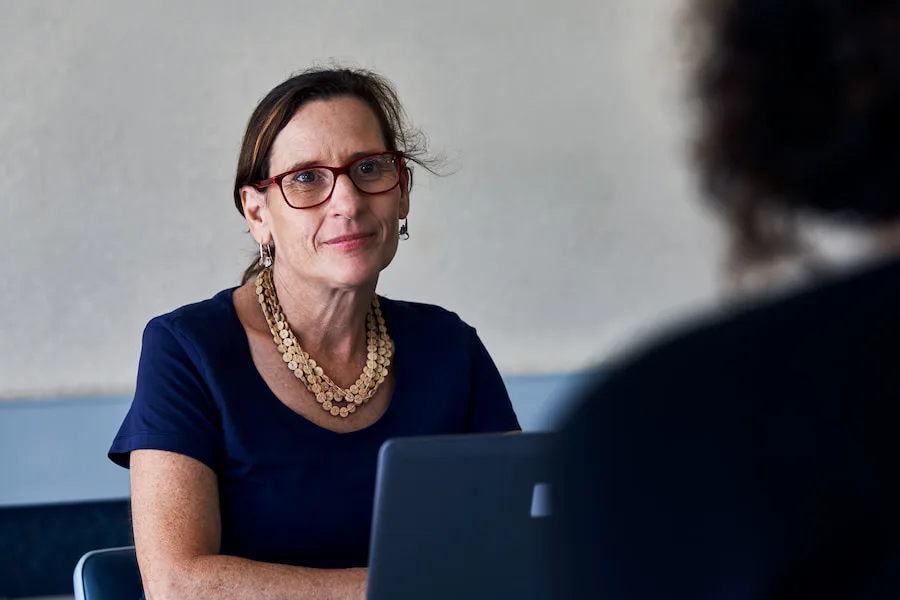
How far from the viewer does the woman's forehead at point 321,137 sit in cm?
172

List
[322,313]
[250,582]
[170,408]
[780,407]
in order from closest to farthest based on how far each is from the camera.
Answer: [780,407] < [250,582] < [170,408] < [322,313]

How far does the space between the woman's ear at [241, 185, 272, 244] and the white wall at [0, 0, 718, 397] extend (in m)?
0.90

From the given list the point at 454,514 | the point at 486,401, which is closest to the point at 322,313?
the point at 486,401

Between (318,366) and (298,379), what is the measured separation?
0.05m

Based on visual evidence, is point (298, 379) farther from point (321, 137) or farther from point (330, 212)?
point (321, 137)

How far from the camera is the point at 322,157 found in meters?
1.71

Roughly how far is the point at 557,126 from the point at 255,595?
5.81 ft

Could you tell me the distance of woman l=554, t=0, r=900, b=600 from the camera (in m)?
0.44

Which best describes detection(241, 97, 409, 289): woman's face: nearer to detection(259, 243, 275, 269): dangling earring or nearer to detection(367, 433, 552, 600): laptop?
detection(259, 243, 275, 269): dangling earring

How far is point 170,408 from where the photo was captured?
5.07ft

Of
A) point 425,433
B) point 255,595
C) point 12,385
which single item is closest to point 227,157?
point 12,385

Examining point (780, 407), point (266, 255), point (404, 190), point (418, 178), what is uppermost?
point (418, 178)

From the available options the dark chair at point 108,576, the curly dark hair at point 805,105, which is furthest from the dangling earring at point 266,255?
the curly dark hair at point 805,105

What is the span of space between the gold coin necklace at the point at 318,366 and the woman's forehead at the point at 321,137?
204 millimetres
